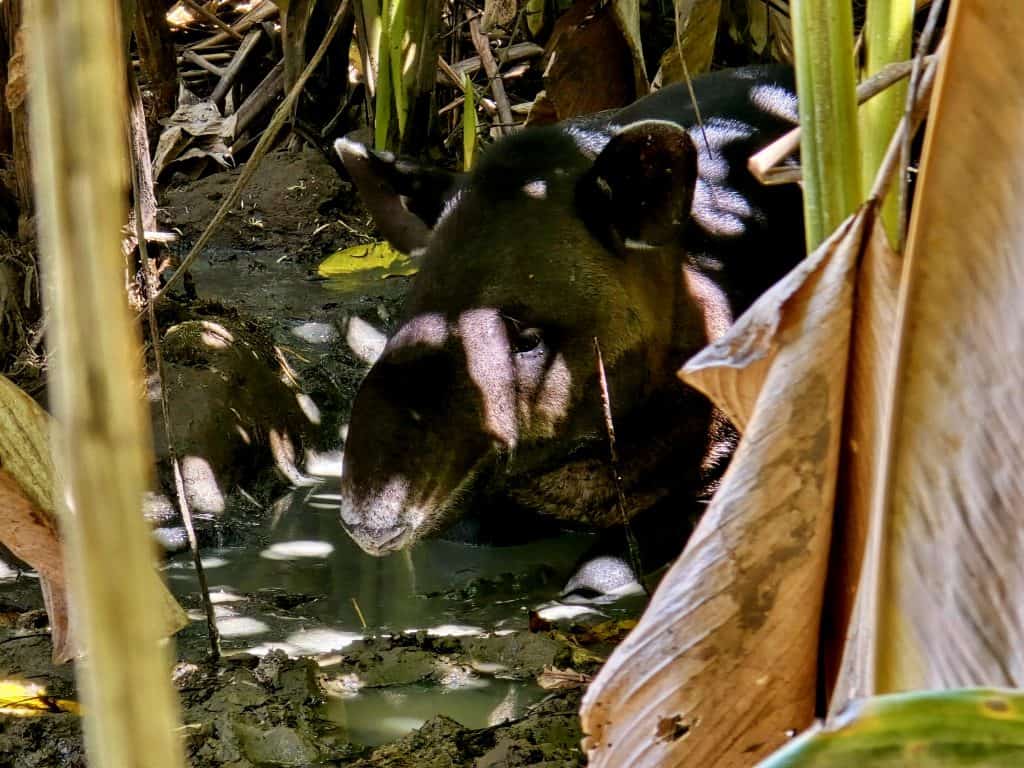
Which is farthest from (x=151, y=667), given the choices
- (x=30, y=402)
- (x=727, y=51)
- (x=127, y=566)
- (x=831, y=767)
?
(x=727, y=51)

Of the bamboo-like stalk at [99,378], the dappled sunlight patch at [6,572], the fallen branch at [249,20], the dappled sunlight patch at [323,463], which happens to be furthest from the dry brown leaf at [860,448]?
the fallen branch at [249,20]

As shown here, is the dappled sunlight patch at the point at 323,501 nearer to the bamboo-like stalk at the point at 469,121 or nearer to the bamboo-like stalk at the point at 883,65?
the bamboo-like stalk at the point at 469,121

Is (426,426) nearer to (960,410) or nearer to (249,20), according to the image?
(960,410)

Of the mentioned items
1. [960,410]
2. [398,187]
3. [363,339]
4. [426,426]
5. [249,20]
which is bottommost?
[363,339]

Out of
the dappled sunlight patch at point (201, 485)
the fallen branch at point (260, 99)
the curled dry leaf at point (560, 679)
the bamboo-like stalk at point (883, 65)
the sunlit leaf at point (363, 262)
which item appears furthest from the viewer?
the fallen branch at point (260, 99)

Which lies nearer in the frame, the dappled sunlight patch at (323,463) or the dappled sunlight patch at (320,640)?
the dappled sunlight patch at (320,640)

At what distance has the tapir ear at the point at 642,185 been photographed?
3.15 meters

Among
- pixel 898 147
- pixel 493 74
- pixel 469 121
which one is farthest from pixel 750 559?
pixel 493 74

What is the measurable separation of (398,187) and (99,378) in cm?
353

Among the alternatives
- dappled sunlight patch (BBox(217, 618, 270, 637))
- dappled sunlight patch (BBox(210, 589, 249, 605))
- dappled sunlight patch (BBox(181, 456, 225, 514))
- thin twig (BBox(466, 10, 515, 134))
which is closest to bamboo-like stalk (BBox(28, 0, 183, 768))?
dappled sunlight patch (BBox(217, 618, 270, 637))

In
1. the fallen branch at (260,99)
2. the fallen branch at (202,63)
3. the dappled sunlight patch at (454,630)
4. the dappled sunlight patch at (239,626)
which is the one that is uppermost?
the fallen branch at (202,63)

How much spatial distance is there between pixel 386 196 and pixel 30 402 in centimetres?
185

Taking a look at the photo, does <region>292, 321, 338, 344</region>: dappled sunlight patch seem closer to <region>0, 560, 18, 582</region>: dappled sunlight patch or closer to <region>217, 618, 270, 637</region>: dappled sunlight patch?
<region>0, 560, 18, 582</region>: dappled sunlight patch

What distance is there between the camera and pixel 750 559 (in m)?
1.19
